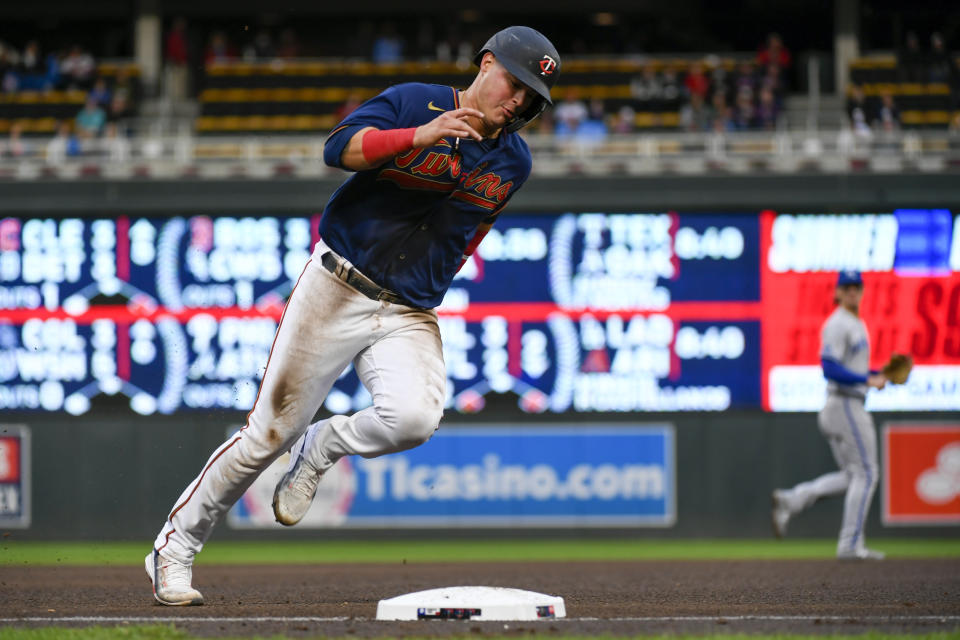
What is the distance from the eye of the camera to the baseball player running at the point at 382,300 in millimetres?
5379

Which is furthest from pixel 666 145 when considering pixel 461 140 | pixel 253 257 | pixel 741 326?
pixel 461 140

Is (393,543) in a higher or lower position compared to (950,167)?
lower

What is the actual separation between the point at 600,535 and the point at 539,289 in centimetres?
254

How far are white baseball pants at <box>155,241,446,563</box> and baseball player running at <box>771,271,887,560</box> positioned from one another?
17.7 ft

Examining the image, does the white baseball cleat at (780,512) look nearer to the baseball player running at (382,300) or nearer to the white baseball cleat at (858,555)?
the white baseball cleat at (858,555)

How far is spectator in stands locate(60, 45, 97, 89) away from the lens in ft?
62.4

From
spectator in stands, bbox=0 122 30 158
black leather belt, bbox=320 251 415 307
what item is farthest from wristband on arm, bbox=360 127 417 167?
spectator in stands, bbox=0 122 30 158

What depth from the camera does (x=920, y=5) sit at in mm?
21953

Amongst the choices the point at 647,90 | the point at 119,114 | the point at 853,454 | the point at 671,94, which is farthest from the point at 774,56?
the point at 853,454

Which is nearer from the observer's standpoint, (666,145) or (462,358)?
(462,358)

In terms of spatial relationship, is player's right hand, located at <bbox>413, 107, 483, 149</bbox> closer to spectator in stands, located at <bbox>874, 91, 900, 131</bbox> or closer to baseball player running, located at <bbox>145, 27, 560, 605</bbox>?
baseball player running, located at <bbox>145, 27, 560, 605</bbox>

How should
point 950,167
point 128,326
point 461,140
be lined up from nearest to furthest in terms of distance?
1. point 461,140
2. point 128,326
3. point 950,167

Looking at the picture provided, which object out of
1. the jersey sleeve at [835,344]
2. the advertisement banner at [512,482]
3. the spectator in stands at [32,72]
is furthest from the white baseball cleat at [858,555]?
the spectator in stands at [32,72]

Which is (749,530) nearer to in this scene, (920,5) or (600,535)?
(600,535)
